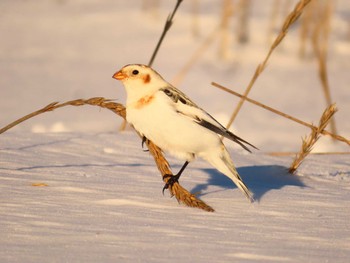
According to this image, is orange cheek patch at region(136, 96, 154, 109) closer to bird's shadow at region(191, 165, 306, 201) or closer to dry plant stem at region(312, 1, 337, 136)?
bird's shadow at region(191, 165, 306, 201)

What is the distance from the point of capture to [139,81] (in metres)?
2.96

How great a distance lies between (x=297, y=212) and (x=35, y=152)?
1.55m

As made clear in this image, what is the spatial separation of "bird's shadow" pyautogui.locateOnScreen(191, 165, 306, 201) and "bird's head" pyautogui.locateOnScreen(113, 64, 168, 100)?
0.59 m

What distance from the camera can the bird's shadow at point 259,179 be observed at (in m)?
3.46

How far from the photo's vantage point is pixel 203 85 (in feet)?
31.0

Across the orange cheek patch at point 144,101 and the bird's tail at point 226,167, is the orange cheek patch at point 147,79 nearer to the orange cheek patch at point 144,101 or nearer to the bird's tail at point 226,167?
the orange cheek patch at point 144,101

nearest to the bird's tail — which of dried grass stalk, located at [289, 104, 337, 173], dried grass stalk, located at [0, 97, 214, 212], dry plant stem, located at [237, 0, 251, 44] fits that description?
dried grass stalk, located at [0, 97, 214, 212]

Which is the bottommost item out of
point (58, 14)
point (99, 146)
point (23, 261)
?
point (58, 14)

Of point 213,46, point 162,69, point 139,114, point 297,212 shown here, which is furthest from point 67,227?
point 213,46

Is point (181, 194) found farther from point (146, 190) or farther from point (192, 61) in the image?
point (192, 61)

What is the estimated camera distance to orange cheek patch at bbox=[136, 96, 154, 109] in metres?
2.88

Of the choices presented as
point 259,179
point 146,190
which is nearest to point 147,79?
point 146,190

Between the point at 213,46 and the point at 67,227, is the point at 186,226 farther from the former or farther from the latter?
the point at 213,46

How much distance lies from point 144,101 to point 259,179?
3.74 ft
